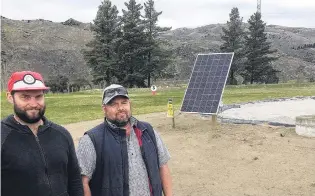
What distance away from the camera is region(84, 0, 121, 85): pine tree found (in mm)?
47281

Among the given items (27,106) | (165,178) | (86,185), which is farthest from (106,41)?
(27,106)

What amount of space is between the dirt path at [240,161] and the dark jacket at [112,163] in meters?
3.79

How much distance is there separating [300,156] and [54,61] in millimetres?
70550

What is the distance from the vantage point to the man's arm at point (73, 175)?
3.51 metres

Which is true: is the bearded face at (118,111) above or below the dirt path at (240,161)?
above

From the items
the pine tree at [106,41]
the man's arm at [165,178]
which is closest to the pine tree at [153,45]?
the pine tree at [106,41]

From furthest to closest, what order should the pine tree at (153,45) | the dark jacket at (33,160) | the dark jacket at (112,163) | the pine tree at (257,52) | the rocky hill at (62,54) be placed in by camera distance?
the rocky hill at (62,54), the pine tree at (257,52), the pine tree at (153,45), the dark jacket at (112,163), the dark jacket at (33,160)

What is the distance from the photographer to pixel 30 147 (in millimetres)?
3195

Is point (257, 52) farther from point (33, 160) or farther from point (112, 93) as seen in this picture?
point (33, 160)

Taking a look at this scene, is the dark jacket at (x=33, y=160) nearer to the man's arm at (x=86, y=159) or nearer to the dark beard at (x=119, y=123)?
the man's arm at (x=86, y=159)

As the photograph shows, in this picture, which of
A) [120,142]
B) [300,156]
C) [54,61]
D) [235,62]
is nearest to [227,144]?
[300,156]

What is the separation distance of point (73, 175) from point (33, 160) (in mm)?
460

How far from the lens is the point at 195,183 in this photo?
8.11m

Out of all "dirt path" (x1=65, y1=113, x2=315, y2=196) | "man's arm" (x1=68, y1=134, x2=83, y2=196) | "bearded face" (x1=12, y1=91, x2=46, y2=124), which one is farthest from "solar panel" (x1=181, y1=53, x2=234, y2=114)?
"bearded face" (x1=12, y1=91, x2=46, y2=124)
